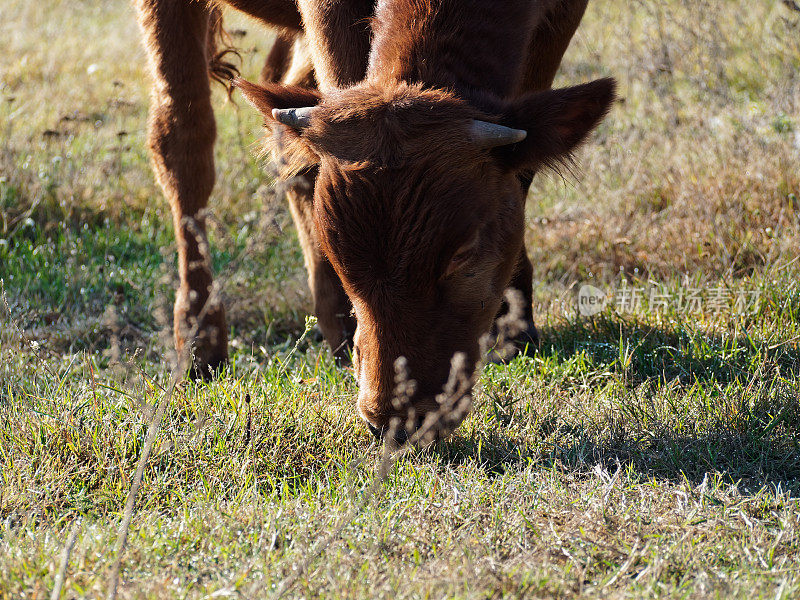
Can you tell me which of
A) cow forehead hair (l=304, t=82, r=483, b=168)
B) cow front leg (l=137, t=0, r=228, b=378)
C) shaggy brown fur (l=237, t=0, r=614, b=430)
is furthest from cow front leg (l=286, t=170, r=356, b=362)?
cow forehead hair (l=304, t=82, r=483, b=168)

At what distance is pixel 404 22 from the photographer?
11.1ft

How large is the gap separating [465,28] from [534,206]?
112 inches

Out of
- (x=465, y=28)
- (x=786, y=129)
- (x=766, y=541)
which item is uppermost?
(x=465, y=28)

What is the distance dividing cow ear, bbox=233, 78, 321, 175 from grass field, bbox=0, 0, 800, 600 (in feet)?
1.27

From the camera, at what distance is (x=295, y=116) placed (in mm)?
3146

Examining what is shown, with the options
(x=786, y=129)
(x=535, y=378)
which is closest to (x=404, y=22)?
(x=535, y=378)

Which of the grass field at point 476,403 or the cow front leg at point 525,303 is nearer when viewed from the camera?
the grass field at point 476,403

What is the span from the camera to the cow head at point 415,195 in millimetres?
2953

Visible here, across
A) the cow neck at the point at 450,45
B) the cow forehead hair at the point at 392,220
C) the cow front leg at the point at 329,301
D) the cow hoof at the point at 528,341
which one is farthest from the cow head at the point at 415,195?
the cow front leg at the point at 329,301

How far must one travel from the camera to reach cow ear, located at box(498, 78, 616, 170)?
3066 millimetres

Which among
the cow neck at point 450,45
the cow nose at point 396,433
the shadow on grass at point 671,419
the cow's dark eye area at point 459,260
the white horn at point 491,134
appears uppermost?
the cow neck at point 450,45

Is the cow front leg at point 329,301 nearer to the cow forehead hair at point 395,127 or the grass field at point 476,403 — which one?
the grass field at point 476,403

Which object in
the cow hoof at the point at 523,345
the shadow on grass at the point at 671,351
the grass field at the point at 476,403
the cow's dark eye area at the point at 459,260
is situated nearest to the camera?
the grass field at the point at 476,403

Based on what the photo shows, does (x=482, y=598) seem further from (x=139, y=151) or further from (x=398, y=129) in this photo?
(x=139, y=151)
